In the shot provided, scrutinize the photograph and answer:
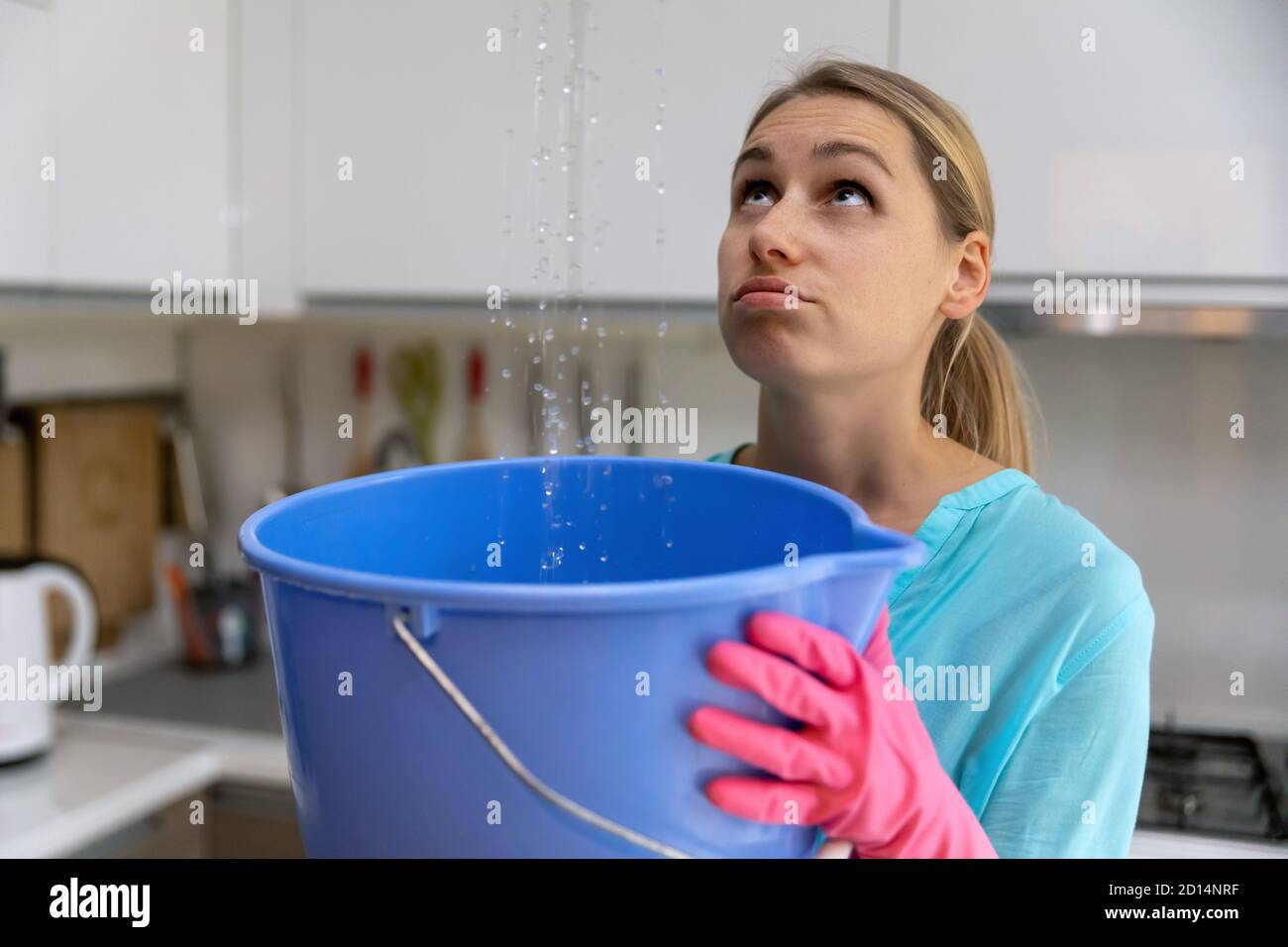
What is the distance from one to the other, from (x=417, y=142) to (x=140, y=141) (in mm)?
302

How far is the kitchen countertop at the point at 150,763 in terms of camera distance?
1.05 metres

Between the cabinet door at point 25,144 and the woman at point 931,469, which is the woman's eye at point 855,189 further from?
the cabinet door at point 25,144

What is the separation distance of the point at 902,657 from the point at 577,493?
169mm

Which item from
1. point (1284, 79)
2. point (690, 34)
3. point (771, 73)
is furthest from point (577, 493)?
point (1284, 79)

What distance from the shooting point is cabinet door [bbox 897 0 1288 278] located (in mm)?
984

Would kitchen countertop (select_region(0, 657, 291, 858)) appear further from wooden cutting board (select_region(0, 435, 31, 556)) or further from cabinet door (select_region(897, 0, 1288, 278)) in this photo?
cabinet door (select_region(897, 0, 1288, 278))

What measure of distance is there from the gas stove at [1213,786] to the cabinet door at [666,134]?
656 mm

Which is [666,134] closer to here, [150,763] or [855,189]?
[855,189]

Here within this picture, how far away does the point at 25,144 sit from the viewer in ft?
3.86

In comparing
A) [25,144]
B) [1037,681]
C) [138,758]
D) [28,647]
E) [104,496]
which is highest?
[25,144]

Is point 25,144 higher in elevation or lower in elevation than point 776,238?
higher

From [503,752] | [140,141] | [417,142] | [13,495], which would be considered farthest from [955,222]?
[13,495]
